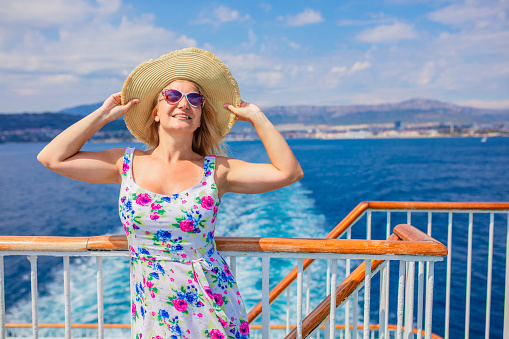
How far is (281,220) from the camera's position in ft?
43.9

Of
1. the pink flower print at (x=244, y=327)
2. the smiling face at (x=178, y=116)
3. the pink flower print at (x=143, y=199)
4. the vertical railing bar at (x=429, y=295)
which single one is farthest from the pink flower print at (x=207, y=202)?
the vertical railing bar at (x=429, y=295)

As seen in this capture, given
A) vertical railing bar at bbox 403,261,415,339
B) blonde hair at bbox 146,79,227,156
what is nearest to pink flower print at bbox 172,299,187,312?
blonde hair at bbox 146,79,227,156

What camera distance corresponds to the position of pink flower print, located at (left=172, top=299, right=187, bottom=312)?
5.37ft

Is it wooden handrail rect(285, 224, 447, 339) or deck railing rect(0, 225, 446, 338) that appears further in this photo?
wooden handrail rect(285, 224, 447, 339)

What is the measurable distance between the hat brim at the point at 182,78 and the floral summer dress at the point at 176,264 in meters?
0.42

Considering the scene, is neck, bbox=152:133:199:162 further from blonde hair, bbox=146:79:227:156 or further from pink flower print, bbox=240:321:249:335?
pink flower print, bbox=240:321:249:335

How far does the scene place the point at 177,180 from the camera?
5.65 ft

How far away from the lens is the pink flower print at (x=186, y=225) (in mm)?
1588

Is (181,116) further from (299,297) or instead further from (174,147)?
(299,297)

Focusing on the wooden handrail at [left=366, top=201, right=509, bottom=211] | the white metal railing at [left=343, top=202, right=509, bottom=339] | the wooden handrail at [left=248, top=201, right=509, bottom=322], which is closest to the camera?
the white metal railing at [left=343, top=202, right=509, bottom=339]

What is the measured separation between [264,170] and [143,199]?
21.4 inches

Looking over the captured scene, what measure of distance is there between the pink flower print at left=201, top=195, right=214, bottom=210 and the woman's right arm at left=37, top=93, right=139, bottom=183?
1.46ft

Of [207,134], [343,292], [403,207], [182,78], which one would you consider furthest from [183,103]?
[403,207]

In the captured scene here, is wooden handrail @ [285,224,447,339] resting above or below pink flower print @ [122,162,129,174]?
below
